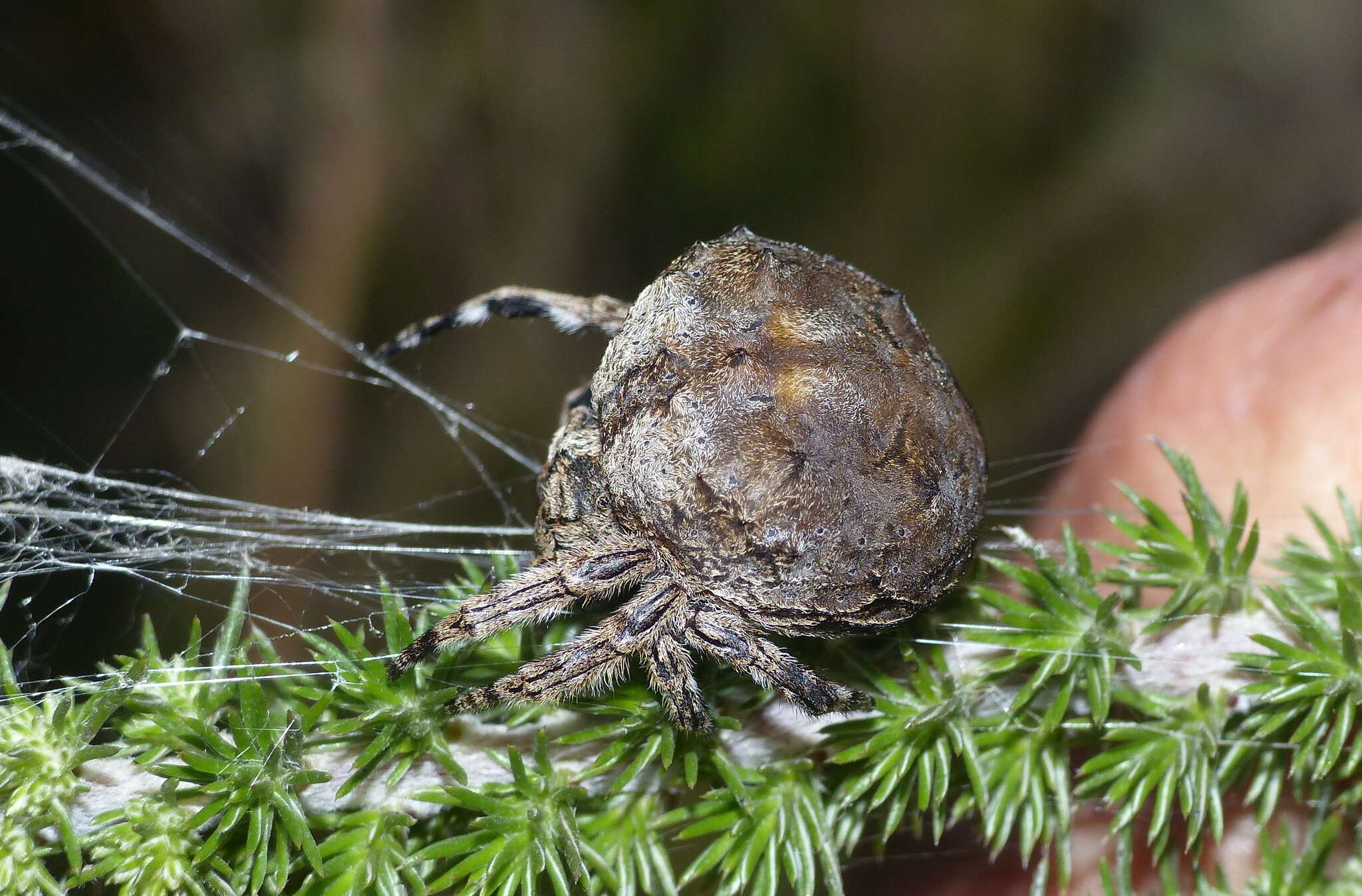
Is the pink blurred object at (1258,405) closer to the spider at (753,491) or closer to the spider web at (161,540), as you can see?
the spider web at (161,540)

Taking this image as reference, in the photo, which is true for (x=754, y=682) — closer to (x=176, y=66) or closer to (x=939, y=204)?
(x=176, y=66)

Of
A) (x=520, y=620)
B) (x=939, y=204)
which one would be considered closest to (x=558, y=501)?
(x=520, y=620)

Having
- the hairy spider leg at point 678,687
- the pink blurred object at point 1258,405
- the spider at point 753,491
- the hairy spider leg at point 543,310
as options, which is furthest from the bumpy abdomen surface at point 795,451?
the pink blurred object at point 1258,405

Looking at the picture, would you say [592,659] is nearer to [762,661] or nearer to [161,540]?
[762,661]

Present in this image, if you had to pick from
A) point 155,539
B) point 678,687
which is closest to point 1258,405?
point 678,687

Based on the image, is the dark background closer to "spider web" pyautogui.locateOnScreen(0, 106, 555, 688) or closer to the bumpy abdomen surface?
"spider web" pyautogui.locateOnScreen(0, 106, 555, 688)
